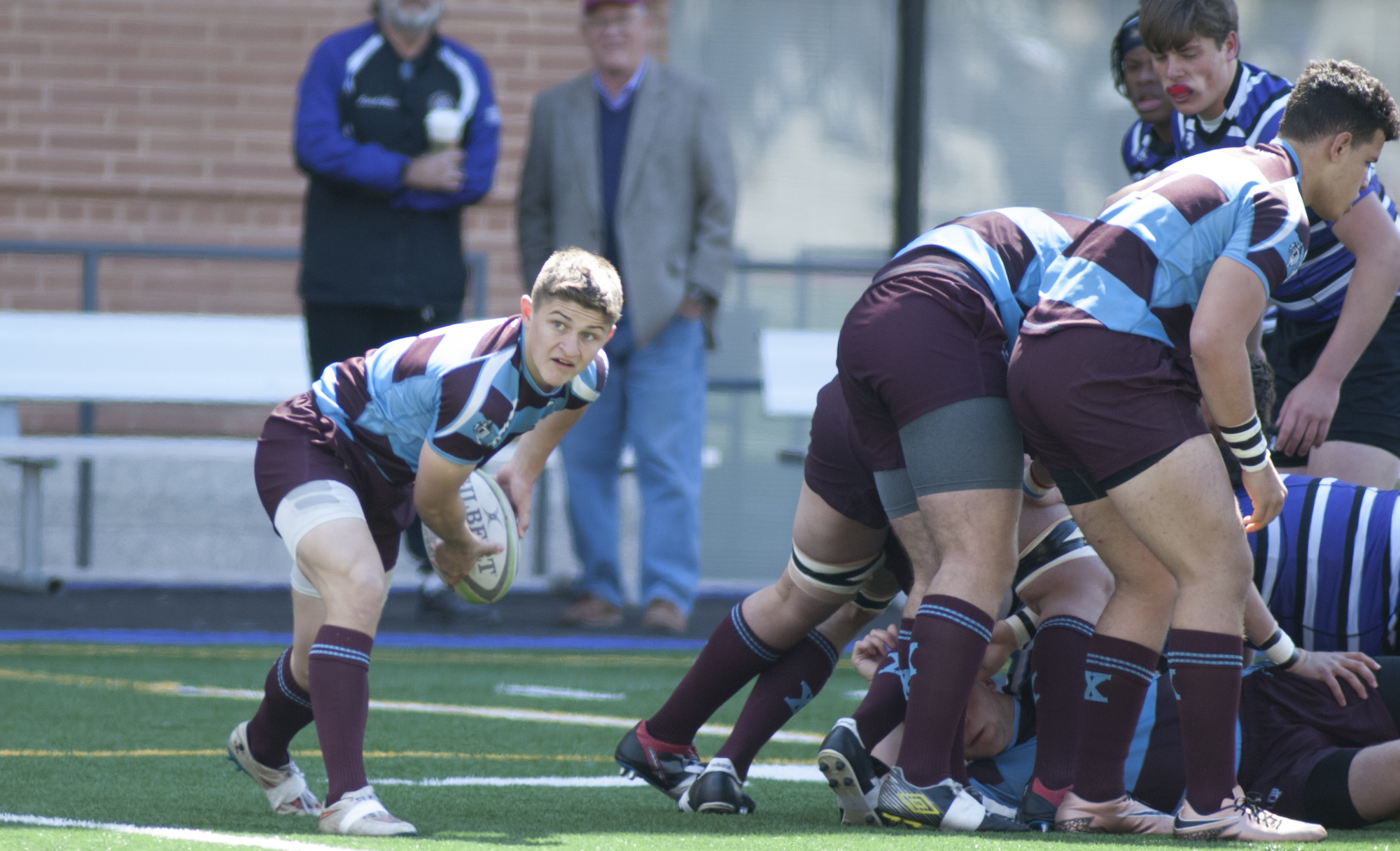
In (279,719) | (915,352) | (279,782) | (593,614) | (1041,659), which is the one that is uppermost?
(915,352)

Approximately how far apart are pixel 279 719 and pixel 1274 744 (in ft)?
6.85

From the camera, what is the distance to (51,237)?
9664 mm

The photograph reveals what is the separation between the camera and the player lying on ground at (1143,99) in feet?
17.0

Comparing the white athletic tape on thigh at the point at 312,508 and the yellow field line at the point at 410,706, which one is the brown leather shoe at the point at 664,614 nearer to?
the yellow field line at the point at 410,706

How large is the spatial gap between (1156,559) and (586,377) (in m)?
1.33

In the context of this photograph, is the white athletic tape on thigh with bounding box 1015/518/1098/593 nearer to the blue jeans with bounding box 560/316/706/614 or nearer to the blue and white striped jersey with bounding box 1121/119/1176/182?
the blue and white striped jersey with bounding box 1121/119/1176/182

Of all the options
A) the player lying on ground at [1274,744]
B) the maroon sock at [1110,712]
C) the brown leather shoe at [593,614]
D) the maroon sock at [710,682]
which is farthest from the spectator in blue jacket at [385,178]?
the maroon sock at [1110,712]

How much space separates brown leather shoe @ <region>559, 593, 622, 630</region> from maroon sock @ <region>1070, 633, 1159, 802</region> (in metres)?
4.03

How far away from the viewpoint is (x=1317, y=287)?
4840mm

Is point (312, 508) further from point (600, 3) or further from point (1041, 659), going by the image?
point (600, 3)

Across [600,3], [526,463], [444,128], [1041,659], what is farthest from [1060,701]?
[600,3]

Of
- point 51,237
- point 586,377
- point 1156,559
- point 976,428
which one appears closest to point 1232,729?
point 1156,559

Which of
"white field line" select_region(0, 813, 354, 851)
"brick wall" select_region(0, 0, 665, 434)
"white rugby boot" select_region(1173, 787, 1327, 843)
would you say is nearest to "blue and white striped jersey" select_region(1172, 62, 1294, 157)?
"white rugby boot" select_region(1173, 787, 1327, 843)

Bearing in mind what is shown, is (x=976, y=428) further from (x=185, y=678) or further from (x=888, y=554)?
(x=185, y=678)
